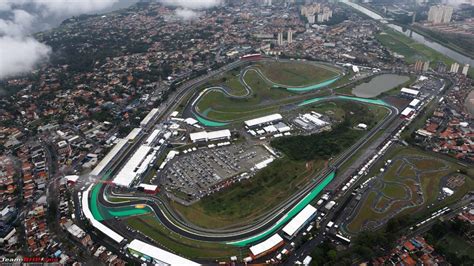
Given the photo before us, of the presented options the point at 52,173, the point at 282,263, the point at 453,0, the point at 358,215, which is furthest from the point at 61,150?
the point at 453,0

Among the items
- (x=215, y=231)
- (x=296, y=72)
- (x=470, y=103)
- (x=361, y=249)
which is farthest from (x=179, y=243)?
(x=470, y=103)

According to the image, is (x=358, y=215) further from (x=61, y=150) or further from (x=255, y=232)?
(x=61, y=150)

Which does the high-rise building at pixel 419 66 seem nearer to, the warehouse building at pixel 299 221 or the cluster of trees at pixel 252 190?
the cluster of trees at pixel 252 190

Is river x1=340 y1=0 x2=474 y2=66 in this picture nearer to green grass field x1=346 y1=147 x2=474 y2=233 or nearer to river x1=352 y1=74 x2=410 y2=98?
river x1=352 y1=74 x2=410 y2=98

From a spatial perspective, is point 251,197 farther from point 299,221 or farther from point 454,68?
point 454,68

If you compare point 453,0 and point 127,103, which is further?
point 453,0
